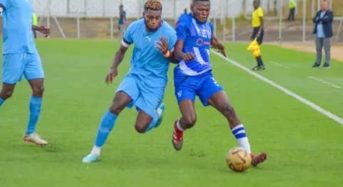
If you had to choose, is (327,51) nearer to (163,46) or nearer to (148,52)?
(148,52)

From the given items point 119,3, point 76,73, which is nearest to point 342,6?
point 119,3

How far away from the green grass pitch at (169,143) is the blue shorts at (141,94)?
63 centimetres

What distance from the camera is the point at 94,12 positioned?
62.7 meters

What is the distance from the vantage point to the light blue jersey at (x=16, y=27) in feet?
40.3

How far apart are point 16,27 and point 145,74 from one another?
202cm

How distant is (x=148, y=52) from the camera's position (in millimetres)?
11273

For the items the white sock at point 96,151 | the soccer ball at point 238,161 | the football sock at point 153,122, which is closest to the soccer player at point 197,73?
the football sock at point 153,122

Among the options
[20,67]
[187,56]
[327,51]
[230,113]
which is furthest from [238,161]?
[327,51]

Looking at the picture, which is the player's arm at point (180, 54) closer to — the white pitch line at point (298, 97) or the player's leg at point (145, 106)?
the player's leg at point (145, 106)

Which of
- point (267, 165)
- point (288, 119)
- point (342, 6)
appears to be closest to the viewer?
point (267, 165)

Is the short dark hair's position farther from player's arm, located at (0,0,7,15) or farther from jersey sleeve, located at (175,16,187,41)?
player's arm, located at (0,0,7,15)

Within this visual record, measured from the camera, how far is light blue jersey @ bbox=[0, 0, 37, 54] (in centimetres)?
1229

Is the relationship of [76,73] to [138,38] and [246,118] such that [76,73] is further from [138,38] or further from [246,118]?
[138,38]

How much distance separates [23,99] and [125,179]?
31.4 feet
